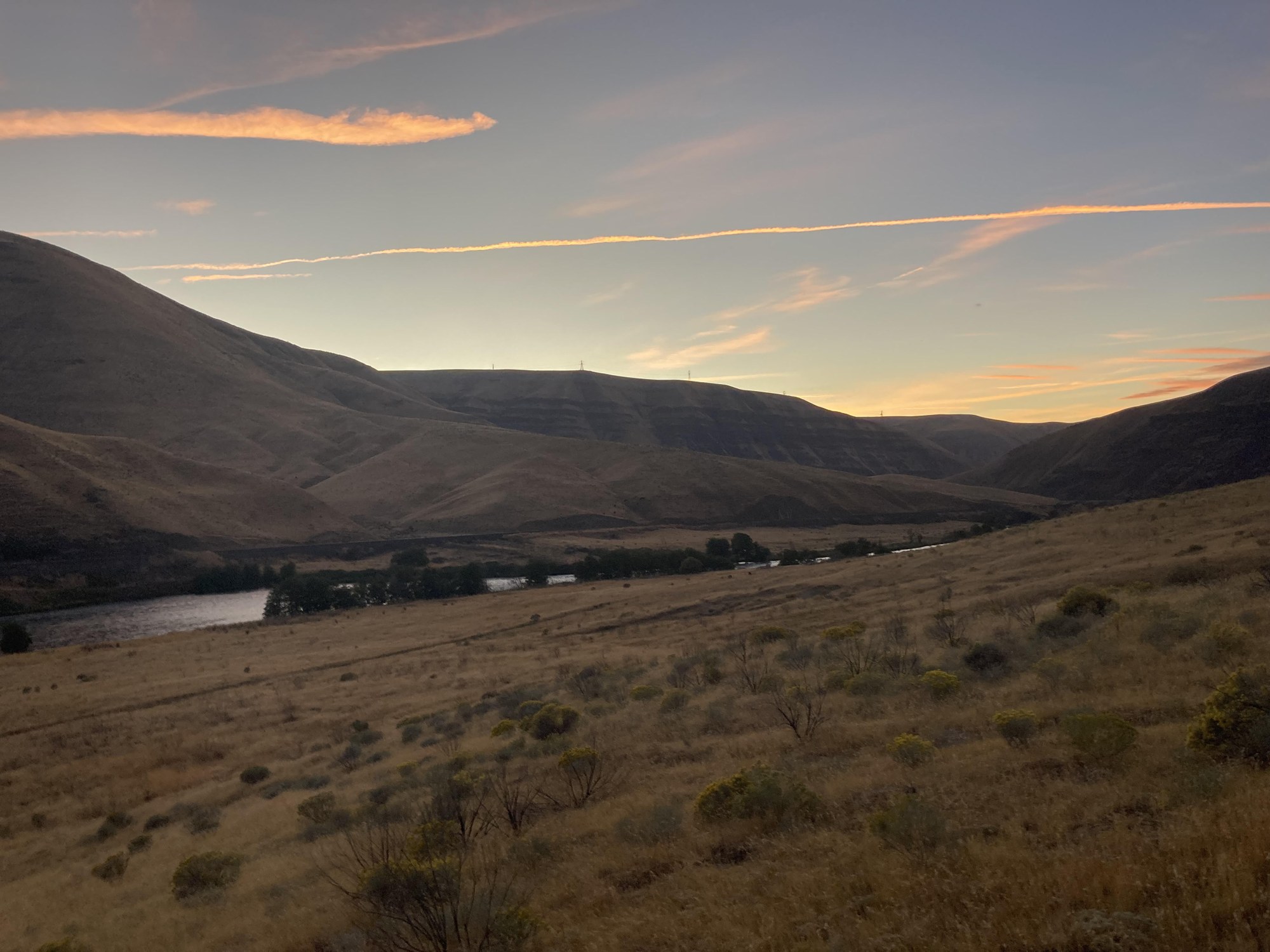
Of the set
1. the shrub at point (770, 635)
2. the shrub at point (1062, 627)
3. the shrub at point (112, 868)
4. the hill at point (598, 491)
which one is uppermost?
the hill at point (598, 491)

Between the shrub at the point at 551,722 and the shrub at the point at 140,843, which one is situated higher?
the shrub at the point at 551,722

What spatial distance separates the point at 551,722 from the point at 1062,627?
1290 centimetres

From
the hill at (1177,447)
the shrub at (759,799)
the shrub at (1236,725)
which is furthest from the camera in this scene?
the hill at (1177,447)

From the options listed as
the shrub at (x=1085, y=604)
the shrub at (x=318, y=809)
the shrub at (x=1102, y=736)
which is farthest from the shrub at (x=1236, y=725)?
the shrub at (x=318, y=809)

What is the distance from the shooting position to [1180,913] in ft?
18.0

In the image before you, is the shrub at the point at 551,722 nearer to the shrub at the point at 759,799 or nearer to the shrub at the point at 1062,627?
the shrub at the point at 759,799

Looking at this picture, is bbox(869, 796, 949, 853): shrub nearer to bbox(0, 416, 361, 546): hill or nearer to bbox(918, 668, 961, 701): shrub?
bbox(918, 668, 961, 701): shrub

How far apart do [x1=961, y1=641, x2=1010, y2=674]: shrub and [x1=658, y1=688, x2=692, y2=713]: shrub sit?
672 centimetres

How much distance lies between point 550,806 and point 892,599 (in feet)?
85.1

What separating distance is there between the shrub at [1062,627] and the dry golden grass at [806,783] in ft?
1.56

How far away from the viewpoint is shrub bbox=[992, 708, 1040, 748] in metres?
10.7

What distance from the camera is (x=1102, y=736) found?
368 inches

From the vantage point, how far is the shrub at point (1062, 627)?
1797 centimetres

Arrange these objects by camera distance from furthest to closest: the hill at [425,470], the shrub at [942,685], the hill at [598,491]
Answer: the hill at [598,491] < the hill at [425,470] < the shrub at [942,685]
